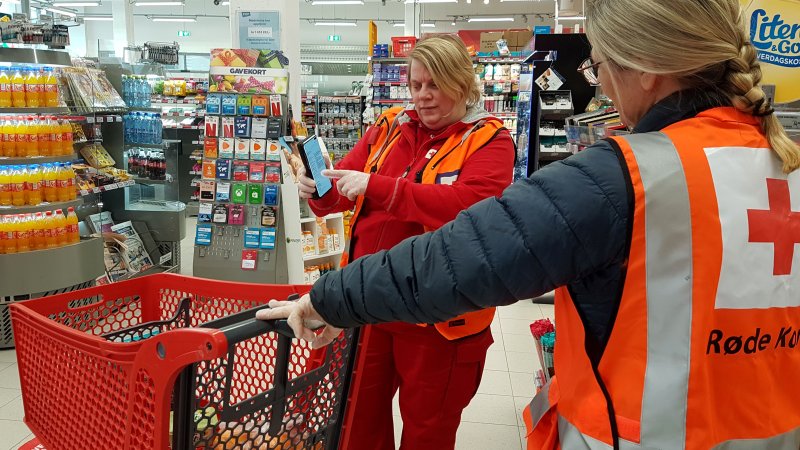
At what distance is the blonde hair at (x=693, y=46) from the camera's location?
87cm

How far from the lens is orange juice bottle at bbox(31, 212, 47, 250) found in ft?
13.9

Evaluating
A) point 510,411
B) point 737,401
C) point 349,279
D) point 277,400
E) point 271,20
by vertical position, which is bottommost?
point 510,411

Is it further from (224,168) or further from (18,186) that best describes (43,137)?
(224,168)

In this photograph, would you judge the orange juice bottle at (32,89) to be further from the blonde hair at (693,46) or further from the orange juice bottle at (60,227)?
the blonde hair at (693,46)

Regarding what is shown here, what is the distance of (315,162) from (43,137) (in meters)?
3.21

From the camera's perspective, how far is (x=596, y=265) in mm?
845

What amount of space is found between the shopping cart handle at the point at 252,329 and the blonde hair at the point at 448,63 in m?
1.08

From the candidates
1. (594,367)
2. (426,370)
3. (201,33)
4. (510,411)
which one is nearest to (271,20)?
(510,411)


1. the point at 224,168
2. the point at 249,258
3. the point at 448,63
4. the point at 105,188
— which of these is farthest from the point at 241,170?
the point at 448,63

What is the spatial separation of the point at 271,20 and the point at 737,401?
5045 mm

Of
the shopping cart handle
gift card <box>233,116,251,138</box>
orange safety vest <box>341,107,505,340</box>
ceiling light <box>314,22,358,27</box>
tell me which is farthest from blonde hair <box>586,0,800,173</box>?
ceiling light <box>314,22,358,27</box>

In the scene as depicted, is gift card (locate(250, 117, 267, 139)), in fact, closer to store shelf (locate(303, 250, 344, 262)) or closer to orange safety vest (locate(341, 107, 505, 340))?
store shelf (locate(303, 250, 344, 262))

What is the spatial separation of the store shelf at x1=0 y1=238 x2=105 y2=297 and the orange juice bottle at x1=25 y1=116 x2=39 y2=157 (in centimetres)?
69

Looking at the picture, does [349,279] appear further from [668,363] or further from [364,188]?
[364,188]
